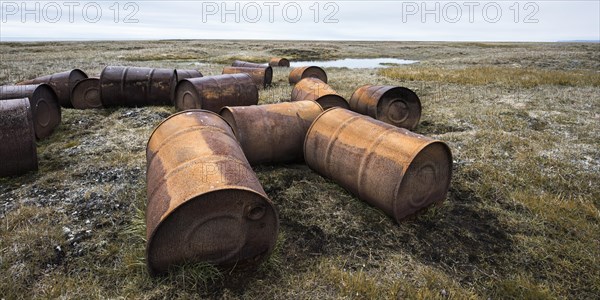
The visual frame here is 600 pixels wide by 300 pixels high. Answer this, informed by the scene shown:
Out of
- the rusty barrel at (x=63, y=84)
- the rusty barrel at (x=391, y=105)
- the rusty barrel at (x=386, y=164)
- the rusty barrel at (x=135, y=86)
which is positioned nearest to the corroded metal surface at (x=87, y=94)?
the rusty barrel at (x=63, y=84)

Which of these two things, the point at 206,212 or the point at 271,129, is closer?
the point at 206,212

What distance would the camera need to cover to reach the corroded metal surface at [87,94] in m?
8.94

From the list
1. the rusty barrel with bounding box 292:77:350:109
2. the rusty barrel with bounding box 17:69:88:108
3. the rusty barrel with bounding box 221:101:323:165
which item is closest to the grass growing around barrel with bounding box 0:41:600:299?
the rusty barrel with bounding box 221:101:323:165

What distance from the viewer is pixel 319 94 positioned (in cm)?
784

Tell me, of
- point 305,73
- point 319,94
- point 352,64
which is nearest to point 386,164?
point 319,94

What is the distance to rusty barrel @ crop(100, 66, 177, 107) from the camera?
28.6ft

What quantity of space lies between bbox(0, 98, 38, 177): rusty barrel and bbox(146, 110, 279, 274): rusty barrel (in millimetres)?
2767

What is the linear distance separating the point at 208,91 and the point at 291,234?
498 centimetres

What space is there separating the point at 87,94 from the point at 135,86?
1.37 meters

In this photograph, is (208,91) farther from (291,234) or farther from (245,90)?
(291,234)

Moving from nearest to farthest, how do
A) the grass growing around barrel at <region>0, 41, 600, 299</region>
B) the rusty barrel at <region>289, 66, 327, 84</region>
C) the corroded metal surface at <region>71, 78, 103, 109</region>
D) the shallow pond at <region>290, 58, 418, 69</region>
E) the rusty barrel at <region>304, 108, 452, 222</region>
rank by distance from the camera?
1. the grass growing around barrel at <region>0, 41, 600, 299</region>
2. the rusty barrel at <region>304, 108, 452, 222</region>
3. the corroded metal surface at <region>71, 78, 103, 109</region>
4. the rusty barrel at <region>289, 66, 327, 84</region>
5. the shallow pond at <region>290, 58, 418, 69</region>

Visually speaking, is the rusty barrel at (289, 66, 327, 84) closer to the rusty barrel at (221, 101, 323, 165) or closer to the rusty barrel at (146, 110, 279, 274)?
the rusty barrel at (221, 101, 323, 165)

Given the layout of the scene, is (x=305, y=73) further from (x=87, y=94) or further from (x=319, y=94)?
(x=87, y=94)

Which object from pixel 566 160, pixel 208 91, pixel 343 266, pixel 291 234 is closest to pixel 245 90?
pixel 208 91
